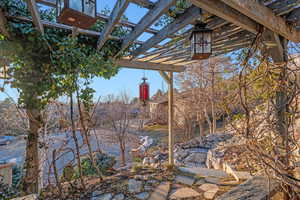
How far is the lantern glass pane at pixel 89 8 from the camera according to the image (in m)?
1.15

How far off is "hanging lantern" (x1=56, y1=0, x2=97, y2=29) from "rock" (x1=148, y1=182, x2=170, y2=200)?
87.3 inches

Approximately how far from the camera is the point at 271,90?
5.32ft

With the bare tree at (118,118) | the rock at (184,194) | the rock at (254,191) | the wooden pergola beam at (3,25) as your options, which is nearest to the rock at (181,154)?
the bare tree at (118,118)

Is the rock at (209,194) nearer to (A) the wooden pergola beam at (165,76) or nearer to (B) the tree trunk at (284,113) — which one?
(B) the tree trunk at (284,113)

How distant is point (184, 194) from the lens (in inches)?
94.6

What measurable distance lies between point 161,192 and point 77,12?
240cm

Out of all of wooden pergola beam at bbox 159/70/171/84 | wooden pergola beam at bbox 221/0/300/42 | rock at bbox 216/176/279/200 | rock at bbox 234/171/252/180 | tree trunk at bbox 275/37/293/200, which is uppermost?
wooden pergola beam at bbox 221/0/300/42

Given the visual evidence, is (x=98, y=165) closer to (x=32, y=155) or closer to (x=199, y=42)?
(x=32, y=155)

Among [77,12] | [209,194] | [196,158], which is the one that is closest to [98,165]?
[209,194]

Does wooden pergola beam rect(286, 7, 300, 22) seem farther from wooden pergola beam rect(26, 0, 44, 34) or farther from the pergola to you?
wooden pergola beam rect(26, 0, 44, 34)

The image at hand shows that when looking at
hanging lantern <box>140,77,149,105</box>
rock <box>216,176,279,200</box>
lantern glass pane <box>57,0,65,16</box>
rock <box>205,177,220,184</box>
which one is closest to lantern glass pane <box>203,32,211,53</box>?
lantern glass pane <box>57,0,65,16</box>

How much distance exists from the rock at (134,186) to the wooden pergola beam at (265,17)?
8.19 ft

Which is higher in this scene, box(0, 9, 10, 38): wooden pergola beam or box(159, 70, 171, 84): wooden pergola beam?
box(0, 9, 10, 38): wooden pergola beam

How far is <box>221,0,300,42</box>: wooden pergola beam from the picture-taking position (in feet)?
4.00
